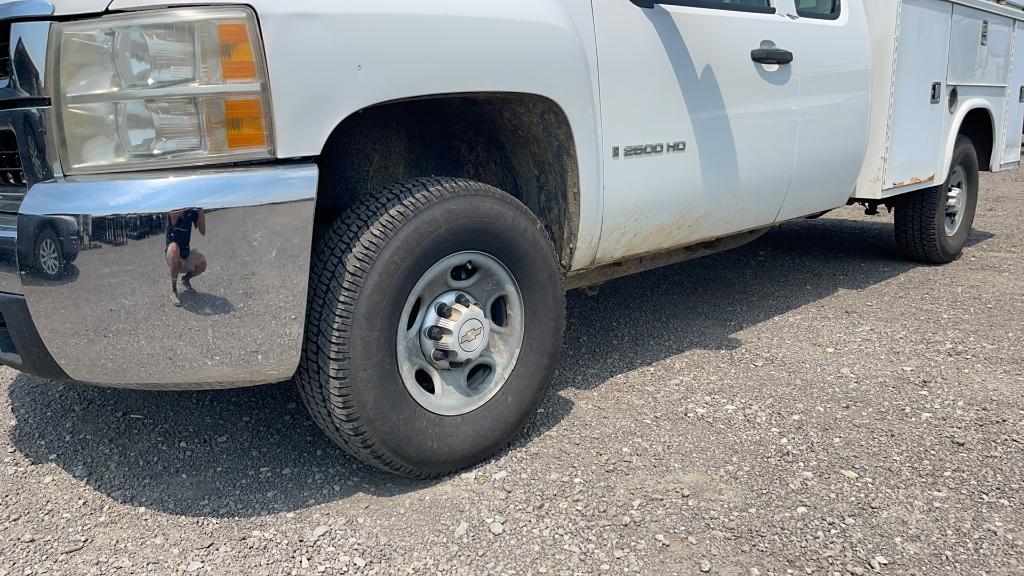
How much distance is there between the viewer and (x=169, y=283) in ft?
6.61

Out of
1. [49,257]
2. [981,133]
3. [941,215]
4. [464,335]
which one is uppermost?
[49,257]

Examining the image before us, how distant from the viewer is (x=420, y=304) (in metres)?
2.50

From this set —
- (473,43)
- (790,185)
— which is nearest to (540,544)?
(473,43)

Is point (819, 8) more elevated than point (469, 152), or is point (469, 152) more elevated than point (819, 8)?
point (819, 8)

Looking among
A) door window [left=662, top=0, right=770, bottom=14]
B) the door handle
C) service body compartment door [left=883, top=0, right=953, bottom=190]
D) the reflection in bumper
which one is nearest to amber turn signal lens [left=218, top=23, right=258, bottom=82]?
the reflection in bumper

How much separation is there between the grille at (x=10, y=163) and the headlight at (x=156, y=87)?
215mm

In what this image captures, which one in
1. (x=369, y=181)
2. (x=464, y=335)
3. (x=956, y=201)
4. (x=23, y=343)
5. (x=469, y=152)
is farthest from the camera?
(x=956, y=201)

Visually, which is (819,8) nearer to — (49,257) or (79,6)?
(79,6)

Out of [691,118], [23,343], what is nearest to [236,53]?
[23,343]

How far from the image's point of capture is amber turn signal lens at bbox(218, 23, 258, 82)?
1.98 metres

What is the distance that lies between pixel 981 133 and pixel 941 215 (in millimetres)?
927

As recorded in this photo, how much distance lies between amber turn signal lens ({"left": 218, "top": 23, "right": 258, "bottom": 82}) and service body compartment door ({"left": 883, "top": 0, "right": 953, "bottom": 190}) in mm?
3619

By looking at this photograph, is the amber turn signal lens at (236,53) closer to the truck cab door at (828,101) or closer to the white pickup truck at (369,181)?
the white pickup truck at (369,181)

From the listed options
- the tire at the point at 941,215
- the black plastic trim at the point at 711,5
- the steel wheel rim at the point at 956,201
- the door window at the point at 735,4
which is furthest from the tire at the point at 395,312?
the steel wheel rim at the point at 956,201
